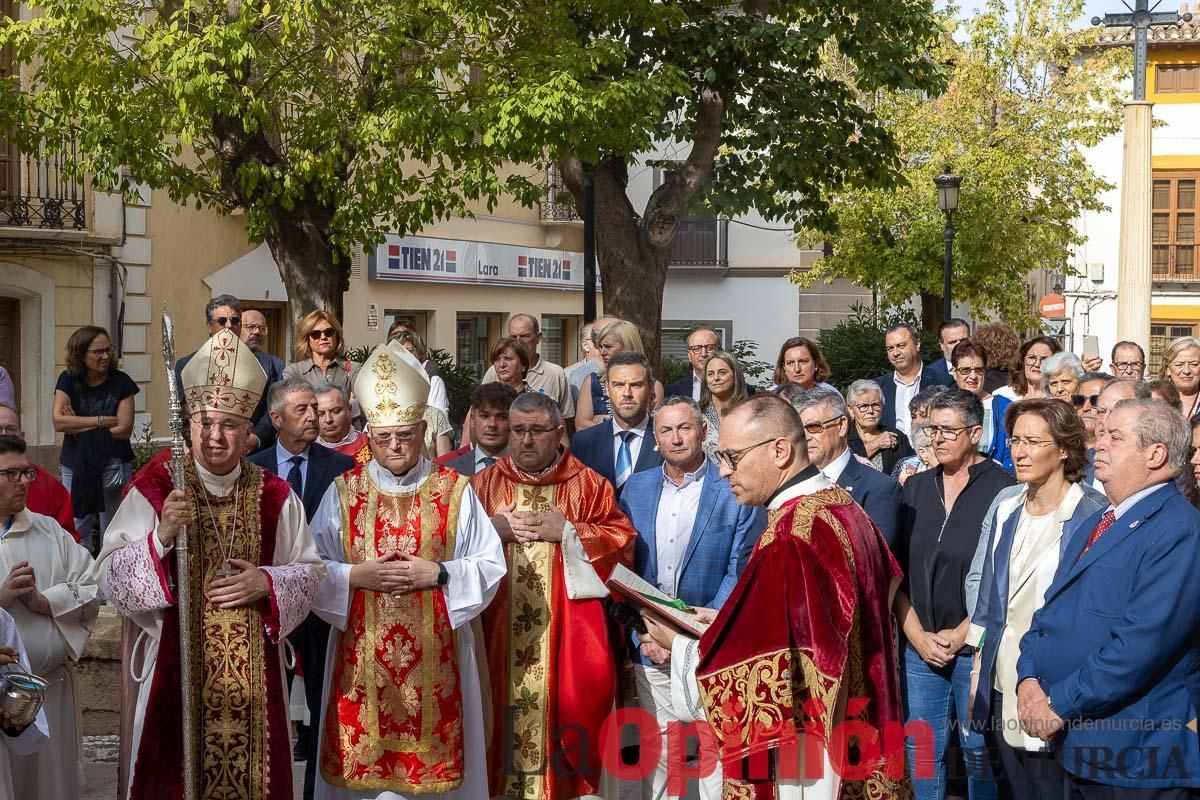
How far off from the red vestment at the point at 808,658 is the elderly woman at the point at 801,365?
12.9 ft

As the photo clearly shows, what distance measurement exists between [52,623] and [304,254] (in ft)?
23.9

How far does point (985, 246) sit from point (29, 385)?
15.4 m

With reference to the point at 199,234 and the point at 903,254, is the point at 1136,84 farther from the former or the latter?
the point at 199,234

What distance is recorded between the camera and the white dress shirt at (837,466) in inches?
230

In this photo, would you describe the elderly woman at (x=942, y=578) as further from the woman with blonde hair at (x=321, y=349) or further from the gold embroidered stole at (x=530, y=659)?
the woman with blonde hair at (x=321, y=349)

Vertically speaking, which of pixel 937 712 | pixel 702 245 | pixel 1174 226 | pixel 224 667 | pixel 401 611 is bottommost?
pixel 937 712

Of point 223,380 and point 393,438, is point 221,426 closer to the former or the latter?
point 223,380

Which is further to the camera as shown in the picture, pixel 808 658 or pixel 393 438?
pixel 393 438

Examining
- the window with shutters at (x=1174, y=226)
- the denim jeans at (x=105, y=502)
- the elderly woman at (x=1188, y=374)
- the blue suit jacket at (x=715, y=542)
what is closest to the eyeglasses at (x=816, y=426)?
the blue suit jacket at (x=715, y=542)

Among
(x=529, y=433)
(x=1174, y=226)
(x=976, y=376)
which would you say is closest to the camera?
(x=529, y=433)

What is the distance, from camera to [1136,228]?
17688 millimetres

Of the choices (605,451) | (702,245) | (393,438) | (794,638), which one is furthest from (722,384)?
(702,245)

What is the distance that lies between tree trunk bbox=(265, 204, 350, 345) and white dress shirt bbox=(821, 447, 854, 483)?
7102 mm

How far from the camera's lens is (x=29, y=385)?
613 inches
